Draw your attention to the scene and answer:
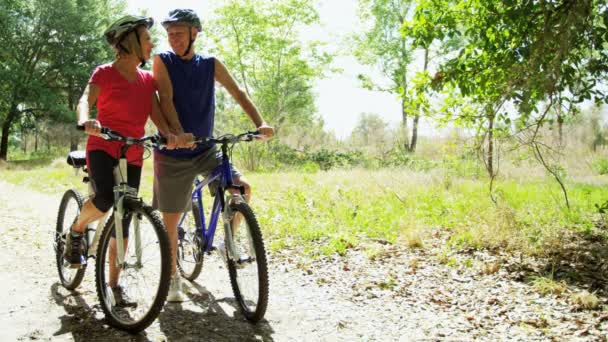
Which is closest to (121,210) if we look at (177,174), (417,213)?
(177,174)

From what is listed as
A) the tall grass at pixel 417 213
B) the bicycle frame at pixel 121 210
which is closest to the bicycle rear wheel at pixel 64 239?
the bicycle frame at pixel 121 210

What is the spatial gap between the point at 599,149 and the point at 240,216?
1732 cm

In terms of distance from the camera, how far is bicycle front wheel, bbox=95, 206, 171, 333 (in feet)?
10.9

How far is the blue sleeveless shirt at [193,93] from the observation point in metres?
3.72

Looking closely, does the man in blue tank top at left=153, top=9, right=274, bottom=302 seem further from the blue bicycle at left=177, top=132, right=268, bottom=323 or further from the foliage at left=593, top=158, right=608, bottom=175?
the foliage at left=593, top=158, right=608, bottom=175

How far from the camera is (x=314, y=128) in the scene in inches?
1001

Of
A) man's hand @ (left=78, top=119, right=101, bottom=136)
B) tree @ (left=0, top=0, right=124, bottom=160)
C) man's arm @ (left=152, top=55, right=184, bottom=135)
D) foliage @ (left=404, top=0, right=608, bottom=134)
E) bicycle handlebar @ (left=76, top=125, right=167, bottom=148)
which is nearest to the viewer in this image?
man's hand @ (left=78, top=119, right=101, bottom=136)

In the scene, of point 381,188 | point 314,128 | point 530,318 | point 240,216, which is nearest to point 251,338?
point 240,216

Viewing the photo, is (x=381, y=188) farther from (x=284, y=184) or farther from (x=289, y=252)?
(x=289, y=252)

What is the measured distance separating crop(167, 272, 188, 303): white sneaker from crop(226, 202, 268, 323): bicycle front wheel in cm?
62

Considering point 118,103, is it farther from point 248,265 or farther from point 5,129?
point 5,129

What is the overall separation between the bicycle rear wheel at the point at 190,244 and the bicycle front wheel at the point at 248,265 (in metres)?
0.49

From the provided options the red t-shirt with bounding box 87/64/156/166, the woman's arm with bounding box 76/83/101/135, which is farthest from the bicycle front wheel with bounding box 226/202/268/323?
the woman's arm with bounding box 76/83/101/135

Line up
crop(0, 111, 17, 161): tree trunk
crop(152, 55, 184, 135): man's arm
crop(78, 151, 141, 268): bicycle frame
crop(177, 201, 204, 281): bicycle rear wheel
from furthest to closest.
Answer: crop(0, 111, 17, 161): tree trunk
crop(177, 201, 204, 281): bicycle rear wheel
crop(152, 55, 184, 135): man's arm
crop(78, 151, 141, 268): bicycle frame
